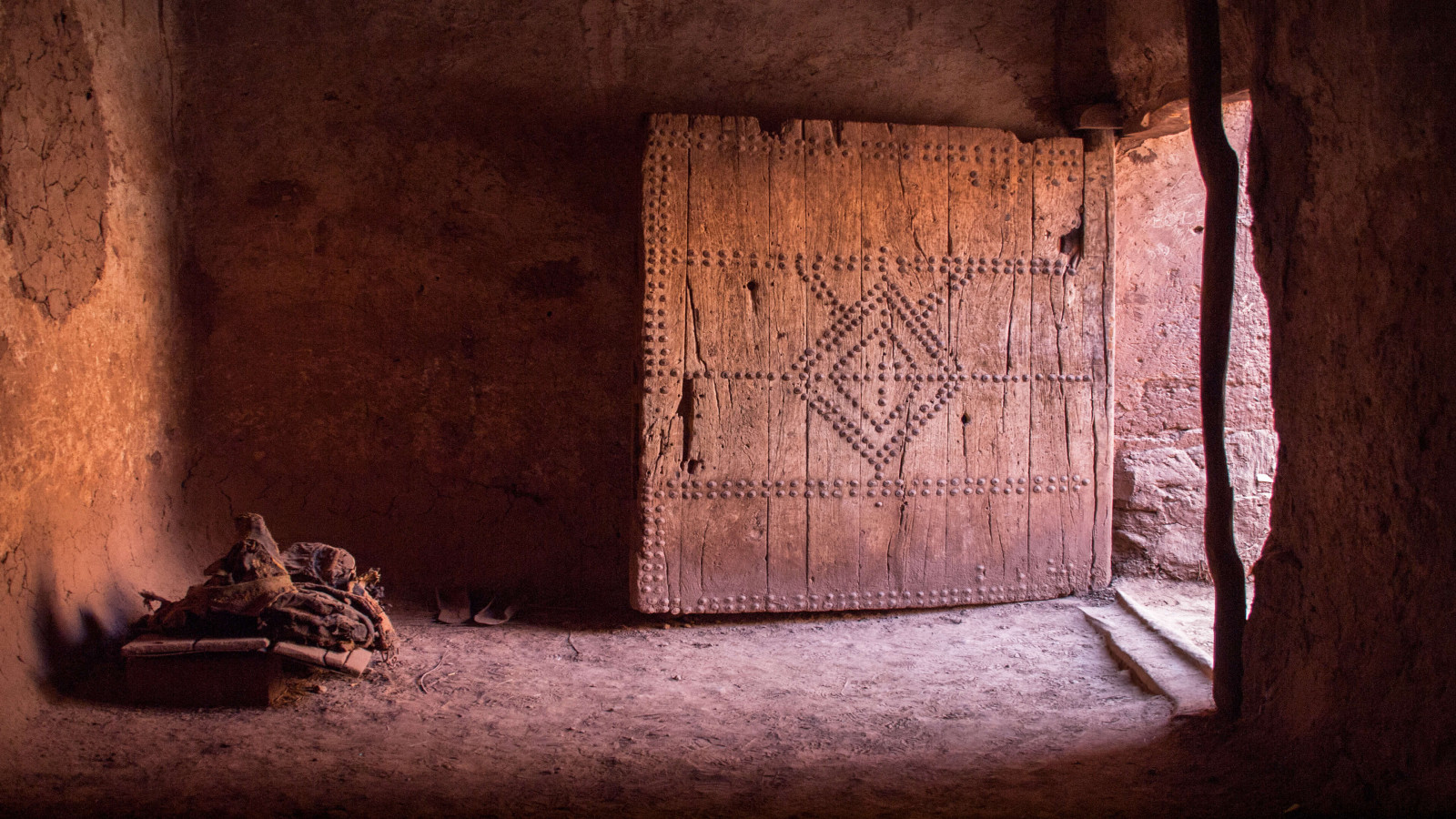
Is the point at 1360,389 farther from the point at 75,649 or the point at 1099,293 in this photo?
the point at 75,649

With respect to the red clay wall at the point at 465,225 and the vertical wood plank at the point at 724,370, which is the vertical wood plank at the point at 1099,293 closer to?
the red clay wall at the point at 465,225

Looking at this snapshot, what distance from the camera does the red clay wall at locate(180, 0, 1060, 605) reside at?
3.93m

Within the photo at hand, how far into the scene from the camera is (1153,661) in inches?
126

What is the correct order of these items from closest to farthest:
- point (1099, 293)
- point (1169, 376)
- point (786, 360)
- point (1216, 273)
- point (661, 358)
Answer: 1. point (1216, 273)
2. point (661, 358)
3. point (786, 360)
4. point (1099, 293)
5. point (1169, 376)

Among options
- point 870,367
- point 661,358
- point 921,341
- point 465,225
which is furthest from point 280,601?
point 921,341

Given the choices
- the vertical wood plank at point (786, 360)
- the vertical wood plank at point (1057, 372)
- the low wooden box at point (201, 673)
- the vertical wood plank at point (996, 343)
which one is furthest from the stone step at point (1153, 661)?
the low wooden box at point (201, 673)

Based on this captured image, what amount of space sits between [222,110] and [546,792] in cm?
316

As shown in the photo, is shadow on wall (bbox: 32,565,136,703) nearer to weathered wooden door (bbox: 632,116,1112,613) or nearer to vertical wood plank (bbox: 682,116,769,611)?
weathered wooden door (bbox: 632,116,1112,613)

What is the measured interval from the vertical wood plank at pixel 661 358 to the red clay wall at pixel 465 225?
1.06 ft

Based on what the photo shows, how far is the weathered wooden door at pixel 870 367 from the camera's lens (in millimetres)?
3797

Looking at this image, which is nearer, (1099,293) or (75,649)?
(75,649)

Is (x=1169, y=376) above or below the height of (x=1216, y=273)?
below

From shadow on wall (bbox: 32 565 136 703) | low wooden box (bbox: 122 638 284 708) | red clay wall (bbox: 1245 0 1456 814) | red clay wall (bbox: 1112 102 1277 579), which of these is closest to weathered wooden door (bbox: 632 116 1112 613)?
red clay wall (bbox: 1112 102 1277 579)

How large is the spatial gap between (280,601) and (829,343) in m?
2.24
